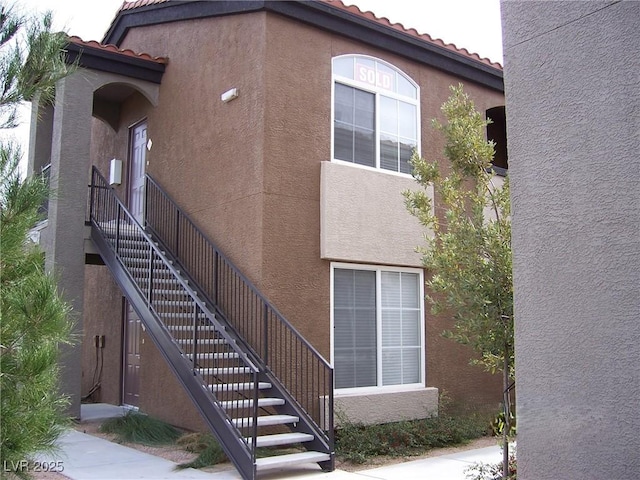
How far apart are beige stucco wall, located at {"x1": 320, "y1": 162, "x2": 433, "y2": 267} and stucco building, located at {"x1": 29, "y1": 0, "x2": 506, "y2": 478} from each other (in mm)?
27

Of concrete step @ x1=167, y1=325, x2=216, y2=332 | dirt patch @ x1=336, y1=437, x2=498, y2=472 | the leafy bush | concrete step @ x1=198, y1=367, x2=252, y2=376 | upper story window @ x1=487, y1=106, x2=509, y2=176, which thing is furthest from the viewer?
upper story window @ x1=487, y1=106, x2=509, y2=176

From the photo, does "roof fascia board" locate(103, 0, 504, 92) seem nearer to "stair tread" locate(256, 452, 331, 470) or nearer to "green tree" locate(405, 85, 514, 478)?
"green tree" locate(405, 85, 514, 478)

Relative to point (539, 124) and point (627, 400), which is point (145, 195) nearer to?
point (539, 124)

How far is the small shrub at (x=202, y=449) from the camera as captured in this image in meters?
7.67

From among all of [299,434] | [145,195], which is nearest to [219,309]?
[299,434]

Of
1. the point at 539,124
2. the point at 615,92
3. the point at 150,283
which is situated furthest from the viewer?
the point at 150,283

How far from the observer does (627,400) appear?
3619 millimetres

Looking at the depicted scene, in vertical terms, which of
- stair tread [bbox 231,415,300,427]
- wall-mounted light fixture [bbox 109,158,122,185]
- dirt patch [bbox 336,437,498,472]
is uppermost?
wall-mounted light fixture [bbox 109,158,122,185]

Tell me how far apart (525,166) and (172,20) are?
8.66 m

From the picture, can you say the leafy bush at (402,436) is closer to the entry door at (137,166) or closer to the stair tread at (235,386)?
the stair tread at (235,386)

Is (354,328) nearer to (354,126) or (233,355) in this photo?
(233,355)

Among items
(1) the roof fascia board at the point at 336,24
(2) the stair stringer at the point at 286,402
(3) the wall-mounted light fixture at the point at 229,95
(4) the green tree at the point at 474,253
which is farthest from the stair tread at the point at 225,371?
(1) the roof fascia board at the point at 336,24

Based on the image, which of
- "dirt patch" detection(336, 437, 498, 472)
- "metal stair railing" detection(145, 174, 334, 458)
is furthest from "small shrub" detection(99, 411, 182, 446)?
"dirt patch" detection(336, 437, 498, 472)

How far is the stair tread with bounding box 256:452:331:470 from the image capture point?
7023 millimetres
